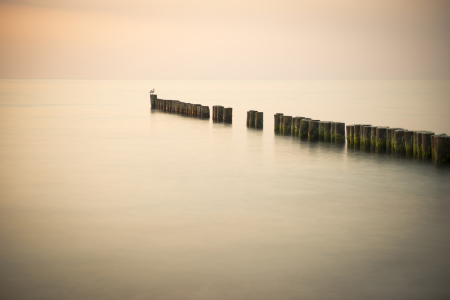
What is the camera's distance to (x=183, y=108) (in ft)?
95.3

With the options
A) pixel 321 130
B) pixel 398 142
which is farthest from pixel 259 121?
pixel 398 142

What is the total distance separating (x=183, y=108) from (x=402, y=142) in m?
17.4

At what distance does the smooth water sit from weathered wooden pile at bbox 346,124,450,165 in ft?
1.36

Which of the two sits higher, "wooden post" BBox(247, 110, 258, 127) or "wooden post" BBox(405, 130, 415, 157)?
"wooden post" BBox(247, 110, 258, 127)

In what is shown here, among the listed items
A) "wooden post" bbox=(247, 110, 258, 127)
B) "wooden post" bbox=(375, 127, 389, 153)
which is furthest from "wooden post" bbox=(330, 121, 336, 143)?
"wooden post" bbox=(247, 110, 258, 127)

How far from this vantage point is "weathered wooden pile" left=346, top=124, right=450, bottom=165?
1207 cm

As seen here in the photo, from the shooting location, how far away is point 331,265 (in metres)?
5.51

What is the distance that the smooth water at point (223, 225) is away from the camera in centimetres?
502

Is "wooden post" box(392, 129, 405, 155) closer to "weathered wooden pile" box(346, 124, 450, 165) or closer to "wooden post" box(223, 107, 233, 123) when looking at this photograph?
"weathered wooden pile" box(346, 124, 450, 165)

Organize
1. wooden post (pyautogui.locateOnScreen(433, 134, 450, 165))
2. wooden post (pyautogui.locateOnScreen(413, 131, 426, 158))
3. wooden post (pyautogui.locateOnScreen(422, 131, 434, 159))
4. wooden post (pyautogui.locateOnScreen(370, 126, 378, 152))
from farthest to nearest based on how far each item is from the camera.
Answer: wooden post (pyautogui.locateOnScreen(370, 126, 378, 152))
wooden post (pyautogui.locateOnScreen(413, 131, 426, 158))
wooden post (pyautogui.locateOnScreen(422, 131, 434, 159))
wooden post (pyautogui.locateOnScreen(433, 134, 450, 165))

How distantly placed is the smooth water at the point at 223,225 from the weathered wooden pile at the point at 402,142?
42cm

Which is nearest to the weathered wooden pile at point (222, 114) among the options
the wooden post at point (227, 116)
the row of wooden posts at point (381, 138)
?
the wooden post at point (227, 116)

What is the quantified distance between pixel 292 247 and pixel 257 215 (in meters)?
1.59

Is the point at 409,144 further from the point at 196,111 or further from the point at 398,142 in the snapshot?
the point at 196,111
